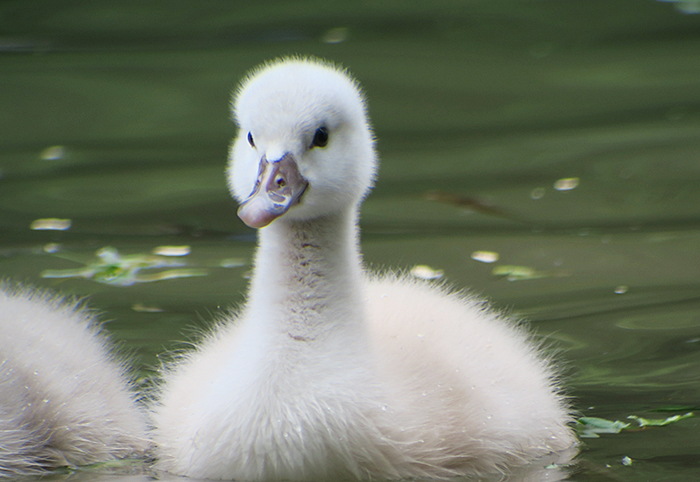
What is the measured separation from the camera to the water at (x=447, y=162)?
3971mm

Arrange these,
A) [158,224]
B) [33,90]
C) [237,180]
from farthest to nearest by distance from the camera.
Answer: [33,90] < [158,224] < [237,180]

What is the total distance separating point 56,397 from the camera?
9.90ft

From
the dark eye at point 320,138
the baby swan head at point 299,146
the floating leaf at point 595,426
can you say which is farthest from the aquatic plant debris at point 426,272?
the dark eye at point 320,138

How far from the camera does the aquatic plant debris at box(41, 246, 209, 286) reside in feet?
→ 14.8

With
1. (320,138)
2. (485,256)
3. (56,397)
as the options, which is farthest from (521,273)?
(56,397)

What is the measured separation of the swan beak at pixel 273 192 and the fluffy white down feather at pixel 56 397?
2.62 feet

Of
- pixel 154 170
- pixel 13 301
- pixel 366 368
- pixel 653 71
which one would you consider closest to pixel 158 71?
pixel 154 170

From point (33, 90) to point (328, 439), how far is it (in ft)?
17.2

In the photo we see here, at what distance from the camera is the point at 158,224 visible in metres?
5.29

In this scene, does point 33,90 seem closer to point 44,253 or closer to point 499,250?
point 44,253

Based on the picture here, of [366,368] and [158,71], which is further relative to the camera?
[158,71]

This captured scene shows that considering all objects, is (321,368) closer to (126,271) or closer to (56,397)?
(56,397)

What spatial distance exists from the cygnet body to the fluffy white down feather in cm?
16

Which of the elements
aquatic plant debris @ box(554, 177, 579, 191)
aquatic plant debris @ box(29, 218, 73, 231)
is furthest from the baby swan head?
aquatic plant debris @ box(554, 177, 579, 191)
